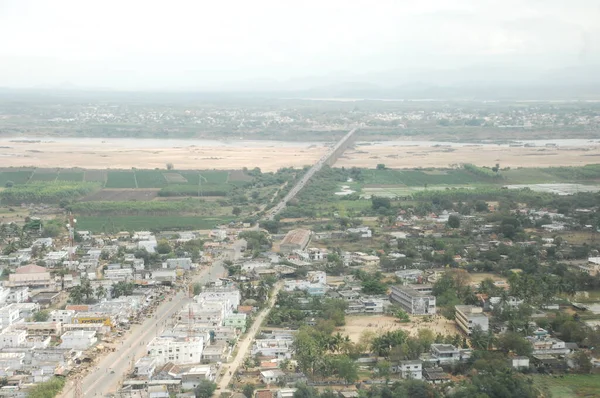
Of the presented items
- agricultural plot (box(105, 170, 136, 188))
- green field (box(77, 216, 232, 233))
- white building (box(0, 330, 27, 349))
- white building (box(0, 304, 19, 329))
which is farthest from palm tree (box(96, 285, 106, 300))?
agricultural plot (box(105, 170, 136, 188))

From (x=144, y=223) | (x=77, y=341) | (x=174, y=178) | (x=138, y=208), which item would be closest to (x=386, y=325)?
(x=77, y=341)

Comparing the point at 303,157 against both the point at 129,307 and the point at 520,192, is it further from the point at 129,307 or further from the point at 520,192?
the point at 129,307

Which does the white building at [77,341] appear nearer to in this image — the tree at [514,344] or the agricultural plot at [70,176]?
the tree at [514,344]

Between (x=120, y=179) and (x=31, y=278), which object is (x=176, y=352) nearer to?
(x=31, y=278)

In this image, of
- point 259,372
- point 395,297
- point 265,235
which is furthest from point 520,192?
point 259,372

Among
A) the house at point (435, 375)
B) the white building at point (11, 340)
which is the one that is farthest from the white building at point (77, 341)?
the house at point (435, 375)

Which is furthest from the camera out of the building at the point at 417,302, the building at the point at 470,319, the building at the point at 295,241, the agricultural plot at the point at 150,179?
the agricultural plot at the point at 150,179

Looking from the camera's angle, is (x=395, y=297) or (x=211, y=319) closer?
(x=211, y=319)
